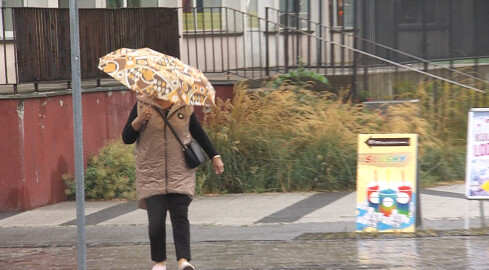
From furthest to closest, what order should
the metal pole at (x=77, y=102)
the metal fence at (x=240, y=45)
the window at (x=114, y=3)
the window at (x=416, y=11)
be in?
the window at (x=416, y=11) → the window at (x=114, y=3) → the metal fence at (x=240, y=45) → the metal pole at (x=77, y=102)

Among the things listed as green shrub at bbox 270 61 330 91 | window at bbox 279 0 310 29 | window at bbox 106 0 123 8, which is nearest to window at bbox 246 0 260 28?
window at bbox 279 0 310 29

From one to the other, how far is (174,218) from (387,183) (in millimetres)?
2553

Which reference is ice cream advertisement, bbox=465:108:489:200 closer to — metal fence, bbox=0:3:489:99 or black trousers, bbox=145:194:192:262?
black trousers, bbox=145:194:192:262

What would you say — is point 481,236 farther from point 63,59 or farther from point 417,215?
point 63,59

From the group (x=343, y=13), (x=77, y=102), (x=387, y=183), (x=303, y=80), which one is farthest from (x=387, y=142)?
(x=343, y=13)

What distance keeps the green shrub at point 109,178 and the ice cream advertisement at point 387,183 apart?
361 centimetres

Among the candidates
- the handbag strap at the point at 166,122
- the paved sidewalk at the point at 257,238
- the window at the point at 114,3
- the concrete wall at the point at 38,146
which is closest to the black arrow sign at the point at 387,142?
the paved sidewalk at the point at 257,238

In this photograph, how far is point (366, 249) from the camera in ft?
26.6

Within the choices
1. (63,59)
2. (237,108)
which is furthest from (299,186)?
(63,59)

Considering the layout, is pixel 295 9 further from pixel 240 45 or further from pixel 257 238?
pixel 257 238

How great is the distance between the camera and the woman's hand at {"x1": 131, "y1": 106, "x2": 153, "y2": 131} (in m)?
6.96

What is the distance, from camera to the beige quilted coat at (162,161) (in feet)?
23.0

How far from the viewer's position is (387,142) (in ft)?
28.6

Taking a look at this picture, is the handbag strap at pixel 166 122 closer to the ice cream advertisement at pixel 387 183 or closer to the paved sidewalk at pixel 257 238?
the paved sidewalk at pixel 257 238
